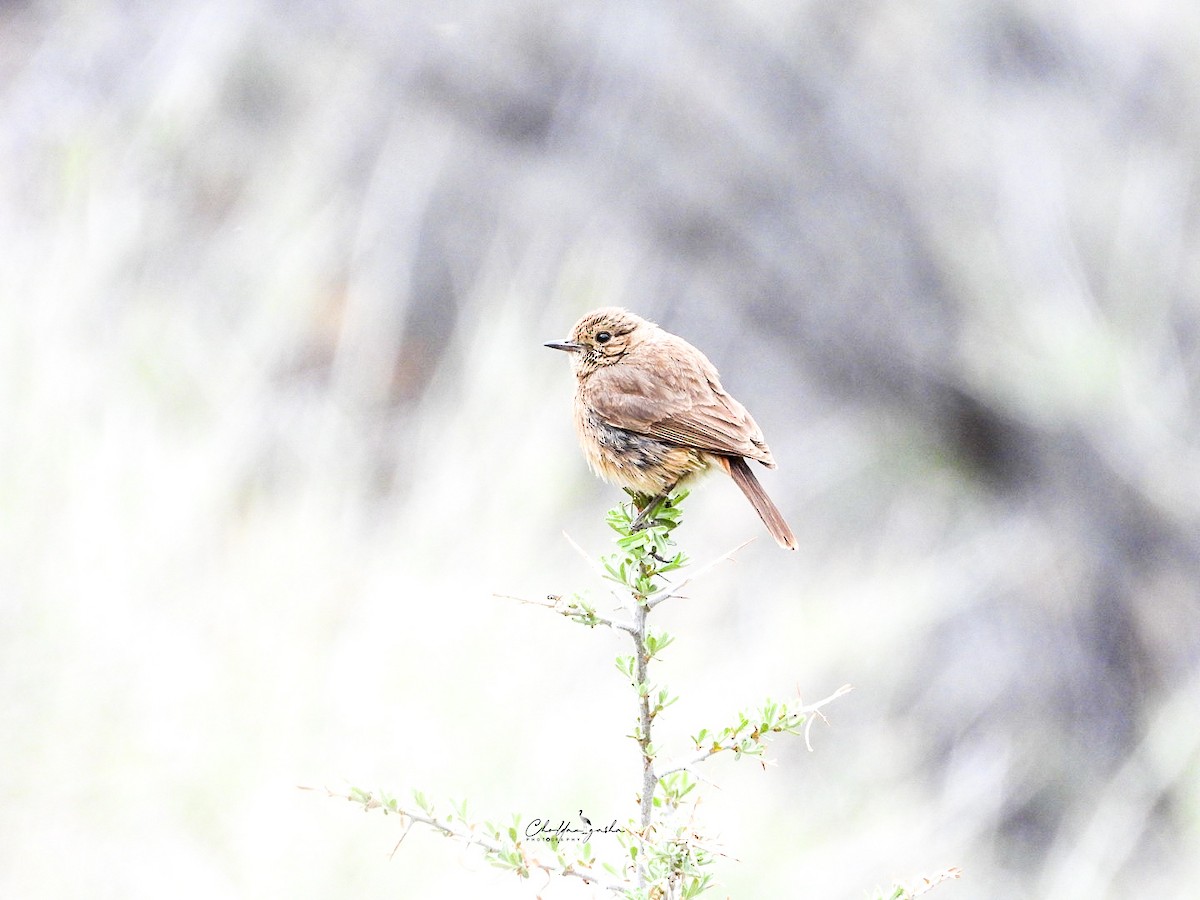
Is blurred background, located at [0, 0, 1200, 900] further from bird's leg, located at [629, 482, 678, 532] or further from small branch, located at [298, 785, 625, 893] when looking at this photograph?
bird's leg, located at [629, 482, 678, 532]

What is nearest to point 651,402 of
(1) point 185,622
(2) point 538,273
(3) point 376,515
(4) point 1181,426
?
(1) point 185,622

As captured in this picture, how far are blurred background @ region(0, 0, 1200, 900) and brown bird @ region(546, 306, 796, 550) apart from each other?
1.70ft

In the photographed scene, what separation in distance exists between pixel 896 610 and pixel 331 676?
1411 mm

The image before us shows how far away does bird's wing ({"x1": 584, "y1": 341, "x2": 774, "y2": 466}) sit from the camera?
1.83 metres

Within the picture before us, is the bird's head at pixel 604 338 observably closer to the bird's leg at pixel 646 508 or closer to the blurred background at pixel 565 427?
the bird's leg at pixel 646 508

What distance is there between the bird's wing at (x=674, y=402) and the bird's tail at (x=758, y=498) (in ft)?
0.16

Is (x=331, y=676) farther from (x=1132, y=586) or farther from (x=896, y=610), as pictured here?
(x=1132, y=586)

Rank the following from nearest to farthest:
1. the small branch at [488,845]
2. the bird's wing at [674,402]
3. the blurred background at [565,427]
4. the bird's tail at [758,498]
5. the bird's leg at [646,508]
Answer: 1. the small branch at [488,845]
2. the bird's leg at [646,508]
3. the bird's tail at [758,498]
4. the bird's wing at [674,402]
5. the blurred background at [565,427]

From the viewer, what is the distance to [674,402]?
1.89 metres

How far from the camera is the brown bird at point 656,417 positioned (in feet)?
6.01

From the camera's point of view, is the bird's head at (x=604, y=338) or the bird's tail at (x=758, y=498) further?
the bird's head at (x=604, y=338)

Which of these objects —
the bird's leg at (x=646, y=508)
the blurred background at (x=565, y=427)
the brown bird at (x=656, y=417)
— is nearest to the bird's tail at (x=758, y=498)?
the brown bird at (x=656, y=417)

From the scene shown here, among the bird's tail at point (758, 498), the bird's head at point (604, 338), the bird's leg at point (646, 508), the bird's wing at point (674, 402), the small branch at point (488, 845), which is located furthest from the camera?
the bird's head at point (604, 338)

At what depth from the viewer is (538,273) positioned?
337cm
